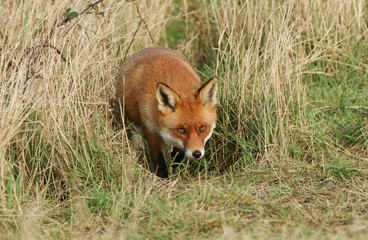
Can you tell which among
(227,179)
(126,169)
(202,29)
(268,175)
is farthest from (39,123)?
(202,29)

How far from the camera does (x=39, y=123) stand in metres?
4.61

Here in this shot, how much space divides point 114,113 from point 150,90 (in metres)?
0.77

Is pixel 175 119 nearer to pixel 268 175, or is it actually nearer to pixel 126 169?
pixel 126 169

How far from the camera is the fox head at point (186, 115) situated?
4477 millimetres

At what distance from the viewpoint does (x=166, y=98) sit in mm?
4539

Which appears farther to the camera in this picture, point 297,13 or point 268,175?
point 297,13

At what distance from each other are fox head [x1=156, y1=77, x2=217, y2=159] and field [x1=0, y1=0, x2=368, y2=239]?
427 mm

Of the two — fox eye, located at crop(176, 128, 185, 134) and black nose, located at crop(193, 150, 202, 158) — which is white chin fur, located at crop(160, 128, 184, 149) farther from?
Result: black nose, located at crop(193, 150, 202, 158)

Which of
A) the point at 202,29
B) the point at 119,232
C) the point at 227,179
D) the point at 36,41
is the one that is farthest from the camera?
the point at 202,29

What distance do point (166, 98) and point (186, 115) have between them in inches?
9.9

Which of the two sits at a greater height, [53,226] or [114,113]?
[114,113]

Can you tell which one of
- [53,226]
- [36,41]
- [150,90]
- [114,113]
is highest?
[36,41]

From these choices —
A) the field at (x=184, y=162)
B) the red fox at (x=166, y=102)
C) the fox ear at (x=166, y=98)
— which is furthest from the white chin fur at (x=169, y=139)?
the field at (x=184, y=162)

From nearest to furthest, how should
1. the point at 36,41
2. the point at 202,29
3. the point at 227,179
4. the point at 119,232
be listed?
the point at 119,232, the point at 227,179, the point at 36,41, the point at 202,29
